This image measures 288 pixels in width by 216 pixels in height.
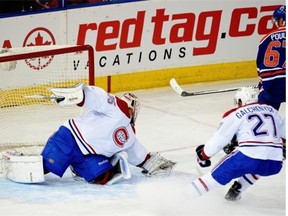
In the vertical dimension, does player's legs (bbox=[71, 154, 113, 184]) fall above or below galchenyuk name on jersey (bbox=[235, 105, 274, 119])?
below

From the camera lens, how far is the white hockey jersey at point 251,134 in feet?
13.4

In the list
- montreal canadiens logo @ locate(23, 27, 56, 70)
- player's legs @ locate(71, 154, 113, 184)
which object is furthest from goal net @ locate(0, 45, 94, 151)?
player's legs @ locate(71, 154, 113, 184)

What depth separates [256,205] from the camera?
14.4ft

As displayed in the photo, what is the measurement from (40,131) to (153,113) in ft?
3.37

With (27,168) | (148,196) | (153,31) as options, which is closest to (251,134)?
(148,196)

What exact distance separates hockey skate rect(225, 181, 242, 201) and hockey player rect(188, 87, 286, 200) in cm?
21

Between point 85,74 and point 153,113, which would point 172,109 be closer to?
point 153,113

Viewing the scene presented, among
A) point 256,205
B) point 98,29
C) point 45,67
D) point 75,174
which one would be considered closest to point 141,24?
point 98,29

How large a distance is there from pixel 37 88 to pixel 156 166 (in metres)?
1.07

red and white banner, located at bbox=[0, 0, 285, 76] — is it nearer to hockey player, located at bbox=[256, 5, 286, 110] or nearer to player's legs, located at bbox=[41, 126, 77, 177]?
player's legs, located at bbox=[41, 126, 77, 177]

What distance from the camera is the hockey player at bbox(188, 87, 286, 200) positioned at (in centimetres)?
408

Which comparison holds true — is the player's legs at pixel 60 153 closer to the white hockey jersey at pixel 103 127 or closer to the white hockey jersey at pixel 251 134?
the white hockey jersey at pixel 103 127

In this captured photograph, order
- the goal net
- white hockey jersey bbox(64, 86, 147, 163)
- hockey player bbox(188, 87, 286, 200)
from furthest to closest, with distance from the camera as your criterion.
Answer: the goal net
white hockey jersey bbox(64, 86, 147, 163)
hockey player bbox(188, 87, 286, 200)

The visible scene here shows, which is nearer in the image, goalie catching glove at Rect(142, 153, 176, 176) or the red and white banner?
goalie catching glove at Rect(142, 153, 176, 176)
